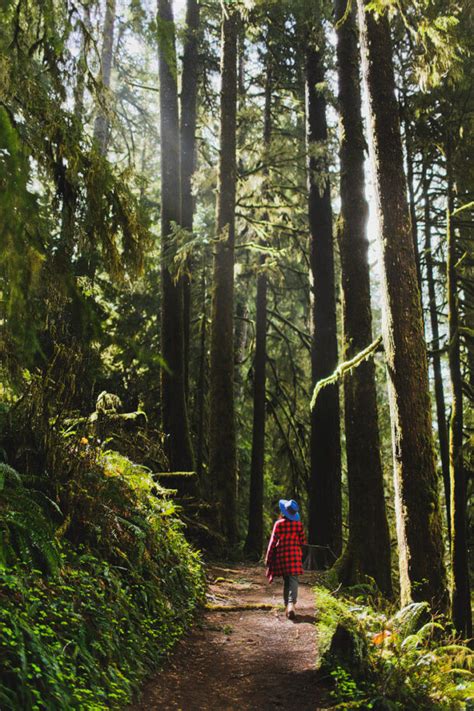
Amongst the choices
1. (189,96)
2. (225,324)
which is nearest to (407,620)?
(225,324)

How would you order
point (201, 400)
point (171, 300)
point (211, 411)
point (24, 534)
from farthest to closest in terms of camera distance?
point (201, 400) → point (211, 411) → point (171, 300) → point (24, 534)

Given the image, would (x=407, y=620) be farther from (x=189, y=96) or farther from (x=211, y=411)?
(x=189, y=96)

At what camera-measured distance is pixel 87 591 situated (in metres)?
4.77

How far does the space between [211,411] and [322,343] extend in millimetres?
2895

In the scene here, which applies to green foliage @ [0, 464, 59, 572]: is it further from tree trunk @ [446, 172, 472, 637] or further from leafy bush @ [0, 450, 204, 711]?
tree trunk @ [446, 172, 472, 637]

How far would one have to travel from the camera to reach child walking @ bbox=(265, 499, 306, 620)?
24.1 ft

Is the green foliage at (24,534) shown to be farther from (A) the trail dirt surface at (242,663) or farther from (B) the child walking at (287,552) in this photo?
(B) the child walking at (287,552)

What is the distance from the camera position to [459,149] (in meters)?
10.5

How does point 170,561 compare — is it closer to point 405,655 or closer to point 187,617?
point 187,617

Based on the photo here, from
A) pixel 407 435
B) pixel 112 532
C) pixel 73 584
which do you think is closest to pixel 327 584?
pixel 407 435

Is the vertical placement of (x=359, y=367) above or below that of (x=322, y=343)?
below

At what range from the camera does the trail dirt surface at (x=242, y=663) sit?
15.3 feet

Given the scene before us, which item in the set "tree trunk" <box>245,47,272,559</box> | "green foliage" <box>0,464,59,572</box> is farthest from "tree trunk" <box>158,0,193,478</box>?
"green foliage" <box>0,464,59,572</box>

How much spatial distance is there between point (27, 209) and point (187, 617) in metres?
4.97
